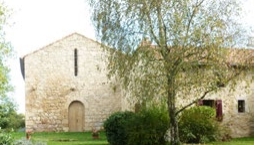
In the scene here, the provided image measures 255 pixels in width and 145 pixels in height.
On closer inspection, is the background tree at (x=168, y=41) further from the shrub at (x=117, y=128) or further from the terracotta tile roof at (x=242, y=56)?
the shrub at (x=117, y=128)

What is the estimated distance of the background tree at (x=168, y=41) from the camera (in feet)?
47.4

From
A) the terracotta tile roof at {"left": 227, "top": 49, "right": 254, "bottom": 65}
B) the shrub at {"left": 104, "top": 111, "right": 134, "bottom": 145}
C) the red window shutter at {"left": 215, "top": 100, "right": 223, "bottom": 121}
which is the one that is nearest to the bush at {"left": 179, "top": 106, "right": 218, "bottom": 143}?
the shrub at {"left": 104, "top": 111, "right": 134, "bottom": 145}

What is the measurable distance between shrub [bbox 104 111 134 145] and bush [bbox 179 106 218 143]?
2.35 meters

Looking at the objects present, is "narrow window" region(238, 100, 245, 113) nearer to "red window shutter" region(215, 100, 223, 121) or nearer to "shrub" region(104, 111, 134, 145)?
"red window shutter" region(215, 100, 223, 121)

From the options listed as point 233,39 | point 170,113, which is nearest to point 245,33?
point 233,39

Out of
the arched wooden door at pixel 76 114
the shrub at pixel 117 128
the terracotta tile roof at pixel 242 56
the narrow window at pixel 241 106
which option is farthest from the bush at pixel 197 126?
the arched wooden door at pixel 76 114

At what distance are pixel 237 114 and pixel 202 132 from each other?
16.4 feet

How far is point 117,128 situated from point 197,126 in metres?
3.50

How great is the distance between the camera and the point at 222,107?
22500mm

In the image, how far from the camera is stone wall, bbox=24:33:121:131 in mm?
29047

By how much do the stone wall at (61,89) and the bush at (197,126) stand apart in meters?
11.3

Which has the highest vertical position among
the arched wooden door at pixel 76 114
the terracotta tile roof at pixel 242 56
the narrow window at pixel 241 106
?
the terracotta tile roof at pixel 242 56

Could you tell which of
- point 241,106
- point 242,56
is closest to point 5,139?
point 242,56

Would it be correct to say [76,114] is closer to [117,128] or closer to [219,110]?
[219,110]
